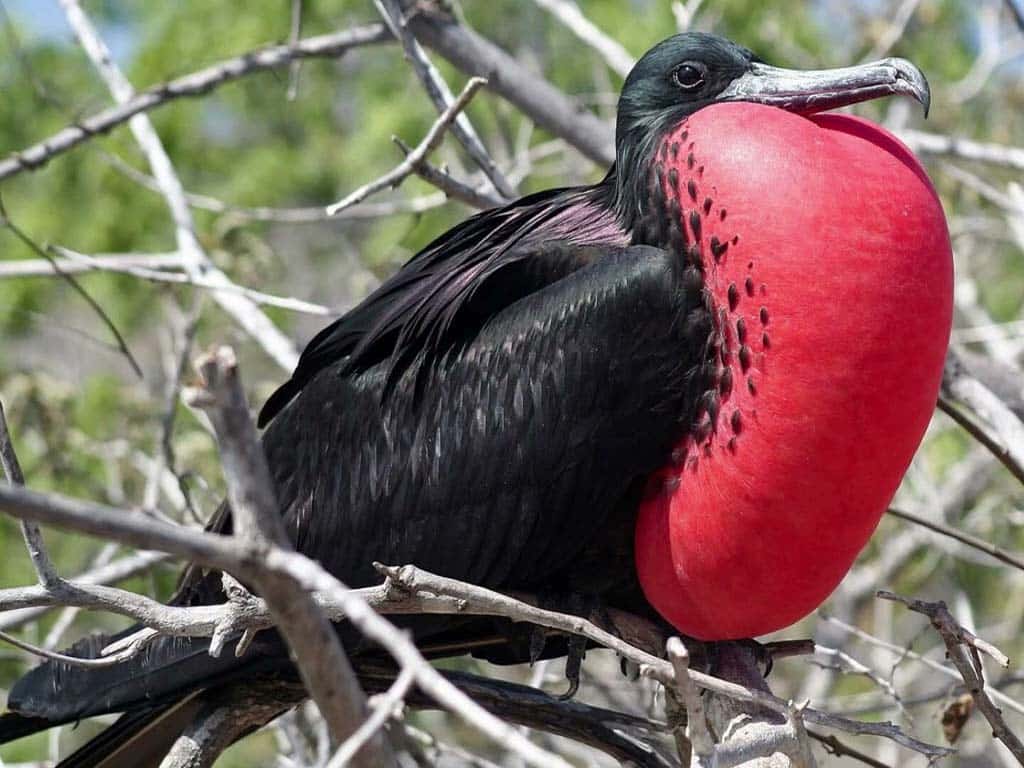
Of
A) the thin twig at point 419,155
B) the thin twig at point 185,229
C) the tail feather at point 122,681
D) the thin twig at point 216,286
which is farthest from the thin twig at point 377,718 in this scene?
the thin twig at point 185,229

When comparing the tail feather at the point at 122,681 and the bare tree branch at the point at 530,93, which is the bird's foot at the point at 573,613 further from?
the bare tree branch at the point at 530,93

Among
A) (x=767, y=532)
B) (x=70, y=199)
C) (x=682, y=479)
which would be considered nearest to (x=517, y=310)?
(x=682, y=479)

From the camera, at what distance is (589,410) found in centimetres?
255

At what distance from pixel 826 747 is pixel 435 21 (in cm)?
177

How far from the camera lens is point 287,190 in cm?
650

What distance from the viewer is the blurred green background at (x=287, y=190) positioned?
171 inches

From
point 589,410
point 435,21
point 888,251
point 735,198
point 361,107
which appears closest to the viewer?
point 888,251

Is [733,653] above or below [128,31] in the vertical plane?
below

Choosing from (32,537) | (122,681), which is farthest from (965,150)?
(32,537)

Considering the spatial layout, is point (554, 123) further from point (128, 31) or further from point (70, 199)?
point (128, 31)

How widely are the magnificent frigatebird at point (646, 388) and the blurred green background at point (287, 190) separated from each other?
864 millimetres

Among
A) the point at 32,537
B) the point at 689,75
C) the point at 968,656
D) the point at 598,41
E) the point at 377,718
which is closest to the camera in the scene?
the point at 377,718

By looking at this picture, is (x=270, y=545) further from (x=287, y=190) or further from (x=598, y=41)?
(x=287, y=190)

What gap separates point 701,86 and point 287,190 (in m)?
3.98
